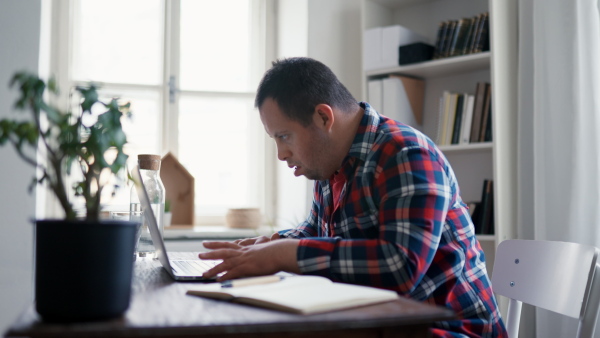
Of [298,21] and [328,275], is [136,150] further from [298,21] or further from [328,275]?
[328,275]

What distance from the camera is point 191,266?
4.51ft

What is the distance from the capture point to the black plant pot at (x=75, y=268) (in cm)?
71

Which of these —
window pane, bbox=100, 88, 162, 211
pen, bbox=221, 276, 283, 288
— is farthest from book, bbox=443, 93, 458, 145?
pen, bbox=221, 276, 283, 288

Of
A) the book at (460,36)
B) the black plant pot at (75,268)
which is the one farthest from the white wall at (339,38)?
the black plant pot at (75,268)

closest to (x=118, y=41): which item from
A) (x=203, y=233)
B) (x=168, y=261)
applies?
(x=203, y=233)

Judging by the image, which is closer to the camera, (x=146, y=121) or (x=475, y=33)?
(x=475, y=33)

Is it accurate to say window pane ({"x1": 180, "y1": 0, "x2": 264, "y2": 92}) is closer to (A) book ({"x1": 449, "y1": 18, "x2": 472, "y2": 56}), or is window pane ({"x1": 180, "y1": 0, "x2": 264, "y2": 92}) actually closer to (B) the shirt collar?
(A) book ({"x1": 449, "y1": 18, "x2": 472, "y2": 56})

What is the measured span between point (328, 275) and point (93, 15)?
2.57 m

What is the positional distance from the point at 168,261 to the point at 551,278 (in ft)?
2.82

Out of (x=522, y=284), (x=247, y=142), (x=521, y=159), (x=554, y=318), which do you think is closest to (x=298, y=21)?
(x=247, y=142)

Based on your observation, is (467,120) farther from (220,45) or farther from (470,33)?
(220,45)

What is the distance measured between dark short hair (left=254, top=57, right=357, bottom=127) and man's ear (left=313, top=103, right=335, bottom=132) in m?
0.01

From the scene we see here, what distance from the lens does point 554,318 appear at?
225 centimetres

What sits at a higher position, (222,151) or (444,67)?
(444,67)
